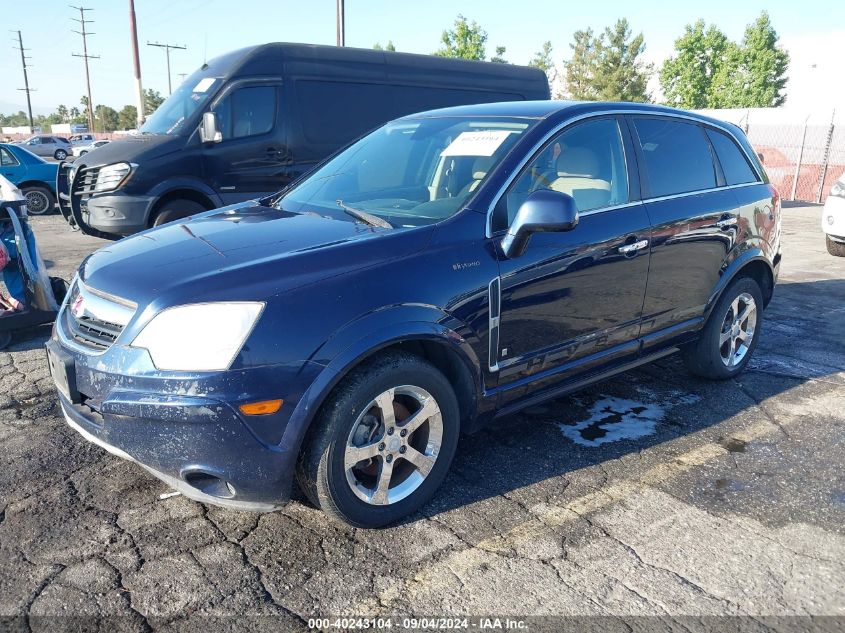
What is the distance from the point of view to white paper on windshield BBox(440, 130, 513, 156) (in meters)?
3.48

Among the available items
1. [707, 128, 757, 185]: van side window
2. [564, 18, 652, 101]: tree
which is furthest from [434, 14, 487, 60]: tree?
[707, 128, 757, 185]: van side window

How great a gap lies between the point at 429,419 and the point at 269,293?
920 mm

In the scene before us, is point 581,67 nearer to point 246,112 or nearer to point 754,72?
point 754,72

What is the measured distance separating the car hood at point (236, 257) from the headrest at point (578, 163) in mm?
999

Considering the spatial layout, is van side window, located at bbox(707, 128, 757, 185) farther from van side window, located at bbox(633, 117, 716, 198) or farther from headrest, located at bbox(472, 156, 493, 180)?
headrest, located at bbox(472, 156, 493, 180)

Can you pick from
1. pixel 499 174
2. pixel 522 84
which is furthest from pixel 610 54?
pixel 499 174

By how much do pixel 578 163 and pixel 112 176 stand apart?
5.95 metres

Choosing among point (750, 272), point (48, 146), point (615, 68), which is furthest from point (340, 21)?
point (615, 68)

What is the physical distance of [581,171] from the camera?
370cm

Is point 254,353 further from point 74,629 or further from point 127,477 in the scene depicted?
point 127,477

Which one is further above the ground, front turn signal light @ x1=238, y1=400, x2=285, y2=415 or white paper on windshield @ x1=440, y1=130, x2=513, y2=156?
white paper on windshield @ x1=440, y1=130, x2=513, y2=156

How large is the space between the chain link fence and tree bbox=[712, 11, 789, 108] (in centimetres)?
4248

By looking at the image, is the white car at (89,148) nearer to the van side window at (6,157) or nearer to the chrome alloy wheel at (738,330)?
the van side window at (6,157)

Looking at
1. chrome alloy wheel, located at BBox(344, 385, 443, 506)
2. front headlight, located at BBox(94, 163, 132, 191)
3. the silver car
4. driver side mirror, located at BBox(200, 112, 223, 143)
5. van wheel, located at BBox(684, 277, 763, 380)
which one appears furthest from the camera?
the silver car
